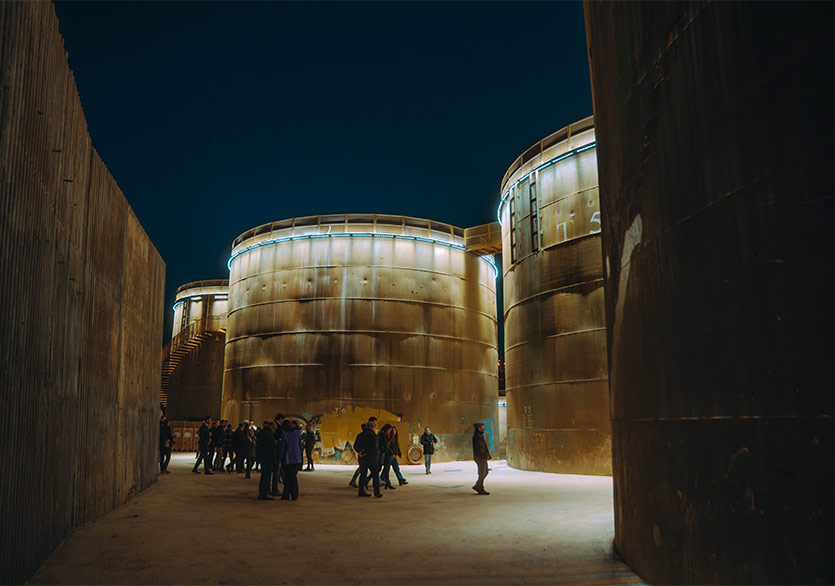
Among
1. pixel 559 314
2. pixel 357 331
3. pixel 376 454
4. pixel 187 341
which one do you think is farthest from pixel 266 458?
pixel 187 341

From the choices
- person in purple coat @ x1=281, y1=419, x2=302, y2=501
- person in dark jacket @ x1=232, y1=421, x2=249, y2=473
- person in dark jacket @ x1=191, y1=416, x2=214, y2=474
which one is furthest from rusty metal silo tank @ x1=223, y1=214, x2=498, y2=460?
person in purple coat @ x1=281, y1=419, x2=302, y2=501

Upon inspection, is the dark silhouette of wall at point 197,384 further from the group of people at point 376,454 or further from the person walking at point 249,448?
the group of people at point 376,454

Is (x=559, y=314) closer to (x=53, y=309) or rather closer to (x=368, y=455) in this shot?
(x=368, y=455)

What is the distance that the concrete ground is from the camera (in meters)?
6.76

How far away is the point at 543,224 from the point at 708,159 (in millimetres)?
17813

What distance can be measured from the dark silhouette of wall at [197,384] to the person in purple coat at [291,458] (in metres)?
32.1

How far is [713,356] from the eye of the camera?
4.98 metres

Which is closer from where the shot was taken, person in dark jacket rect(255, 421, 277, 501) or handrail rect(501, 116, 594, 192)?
person in dark jacket rect(255, 421, 277, 501)

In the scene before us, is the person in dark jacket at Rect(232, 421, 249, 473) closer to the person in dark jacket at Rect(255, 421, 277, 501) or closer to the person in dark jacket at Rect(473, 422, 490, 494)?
the person in dark jacket at Rect(255, 421, 277, 501)

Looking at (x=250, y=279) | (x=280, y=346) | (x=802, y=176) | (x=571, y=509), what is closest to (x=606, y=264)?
(x=802, y=176)

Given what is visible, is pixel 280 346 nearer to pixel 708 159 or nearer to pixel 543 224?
pixel 543 224

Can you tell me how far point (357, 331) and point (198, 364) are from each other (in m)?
20.0

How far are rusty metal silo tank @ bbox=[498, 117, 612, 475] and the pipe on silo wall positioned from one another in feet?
46.1

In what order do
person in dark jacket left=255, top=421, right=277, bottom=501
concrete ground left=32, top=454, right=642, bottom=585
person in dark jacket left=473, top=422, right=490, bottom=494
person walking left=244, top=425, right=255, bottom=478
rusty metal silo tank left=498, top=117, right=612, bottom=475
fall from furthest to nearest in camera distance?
rusty metal silo tank left=498, top=117, right=612, bottom=475
person walking left=244, top=425, right=255, bottom=478
person in dark jacket left=473, top=422, right=490, bottom=494
person in dark jacket left=255, top=421, right=277, bottom=501
concrete ground left=32, top=454, right=642, bottom=585
